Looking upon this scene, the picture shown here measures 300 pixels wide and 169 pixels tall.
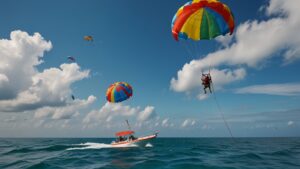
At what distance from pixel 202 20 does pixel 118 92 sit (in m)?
21.0

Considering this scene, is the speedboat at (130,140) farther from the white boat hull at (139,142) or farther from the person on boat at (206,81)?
the person on boat at (206,81)

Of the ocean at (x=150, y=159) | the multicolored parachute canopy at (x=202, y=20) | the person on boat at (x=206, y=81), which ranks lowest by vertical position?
the ocean at (x=150, y=159)

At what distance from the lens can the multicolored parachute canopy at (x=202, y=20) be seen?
1762 cm

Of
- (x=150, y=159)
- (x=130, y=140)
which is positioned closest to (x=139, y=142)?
(x=130, y=140)

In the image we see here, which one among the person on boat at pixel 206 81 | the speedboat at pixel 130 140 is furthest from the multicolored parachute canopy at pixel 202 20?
the speedboat at pixel 130 140

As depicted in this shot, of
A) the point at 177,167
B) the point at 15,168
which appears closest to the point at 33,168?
the point at 15,168

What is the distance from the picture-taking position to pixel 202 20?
1811cm

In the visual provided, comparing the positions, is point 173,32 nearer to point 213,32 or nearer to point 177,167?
point 213,32

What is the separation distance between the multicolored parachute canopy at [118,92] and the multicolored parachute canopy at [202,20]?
63.1 ft

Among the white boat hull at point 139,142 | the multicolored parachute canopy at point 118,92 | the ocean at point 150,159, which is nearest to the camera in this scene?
the ocean at point 150,159

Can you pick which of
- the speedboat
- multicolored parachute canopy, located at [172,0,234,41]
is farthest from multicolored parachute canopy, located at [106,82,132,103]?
multicolored parachute canopy, located at [172,0,234,41]

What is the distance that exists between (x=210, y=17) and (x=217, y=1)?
1.40 meters

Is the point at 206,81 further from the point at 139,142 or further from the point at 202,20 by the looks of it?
the point at 139,142

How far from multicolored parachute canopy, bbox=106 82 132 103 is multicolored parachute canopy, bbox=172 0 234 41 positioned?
1923 centimetres
